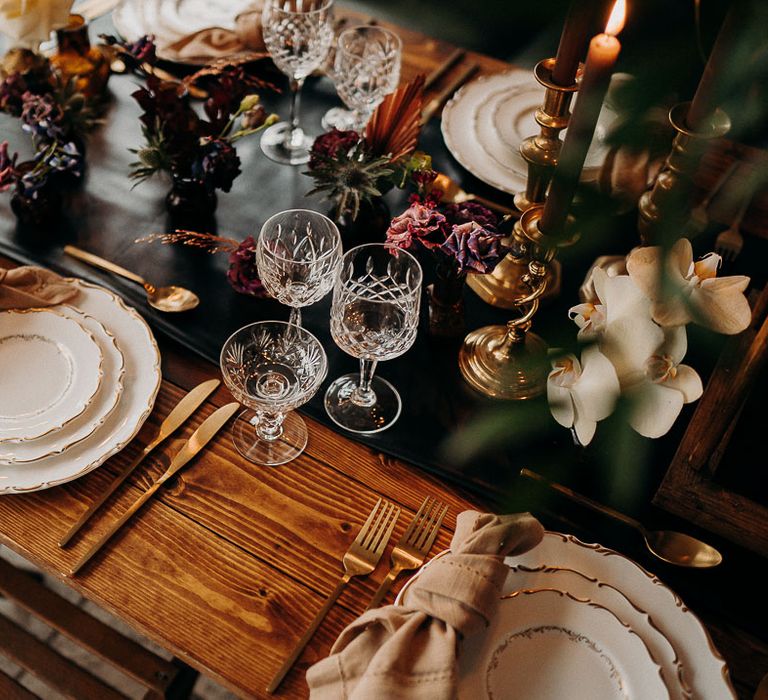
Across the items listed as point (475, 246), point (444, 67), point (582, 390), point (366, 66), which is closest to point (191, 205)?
Result: point (366, 66)

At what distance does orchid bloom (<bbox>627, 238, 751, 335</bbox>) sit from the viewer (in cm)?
52

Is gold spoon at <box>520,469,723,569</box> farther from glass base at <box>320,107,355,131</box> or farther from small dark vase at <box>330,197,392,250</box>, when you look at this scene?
glass base at <box>320,107,355,131</box>

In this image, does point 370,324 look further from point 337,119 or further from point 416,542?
point 337,119

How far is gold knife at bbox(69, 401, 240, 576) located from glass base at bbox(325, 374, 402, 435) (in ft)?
0.41

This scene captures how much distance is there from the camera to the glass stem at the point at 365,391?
1001 millimetres

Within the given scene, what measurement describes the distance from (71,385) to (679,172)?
2.49 ft

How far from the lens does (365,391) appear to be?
39.6 inches

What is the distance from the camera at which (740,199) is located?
→ 119cm

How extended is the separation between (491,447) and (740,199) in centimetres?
59

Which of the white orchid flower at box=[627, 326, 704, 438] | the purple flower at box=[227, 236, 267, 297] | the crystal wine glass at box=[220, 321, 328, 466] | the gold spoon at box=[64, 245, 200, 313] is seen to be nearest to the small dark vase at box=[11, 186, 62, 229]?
the gold spoon at box=[64, 245, 200, 313]

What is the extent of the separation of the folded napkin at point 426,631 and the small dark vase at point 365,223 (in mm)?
525

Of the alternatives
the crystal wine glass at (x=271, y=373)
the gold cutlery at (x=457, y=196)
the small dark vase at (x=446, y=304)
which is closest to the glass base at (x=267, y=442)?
the crystal wine glass at (x=271, y=373)

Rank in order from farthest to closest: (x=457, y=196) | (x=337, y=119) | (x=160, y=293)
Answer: (x=337, y=119), (x=457, y=196), (x=160, y=293)

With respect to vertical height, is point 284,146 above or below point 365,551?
above
